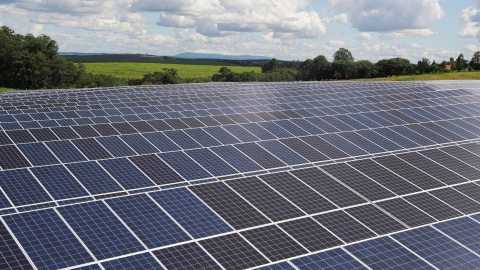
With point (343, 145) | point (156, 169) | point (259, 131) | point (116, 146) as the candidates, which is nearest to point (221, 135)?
point (259, 131)

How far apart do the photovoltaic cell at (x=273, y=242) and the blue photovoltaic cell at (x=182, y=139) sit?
34.8 ft

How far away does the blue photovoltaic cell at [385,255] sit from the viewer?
778 inches

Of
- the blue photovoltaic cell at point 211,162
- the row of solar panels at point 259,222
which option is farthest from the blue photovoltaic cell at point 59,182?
the blue photovoltaic cell at point 211,162

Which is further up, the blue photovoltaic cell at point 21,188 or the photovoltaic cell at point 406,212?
the blue photovoltaic cell at point 21,188

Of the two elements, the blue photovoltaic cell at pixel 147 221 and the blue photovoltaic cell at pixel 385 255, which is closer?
the blue photovoltaic cell at pixel 385 255

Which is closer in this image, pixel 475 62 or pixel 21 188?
pixel 21 188

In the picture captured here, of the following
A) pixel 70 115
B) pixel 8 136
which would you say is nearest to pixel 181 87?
pixel 70 115

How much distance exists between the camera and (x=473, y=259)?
20.8 metres

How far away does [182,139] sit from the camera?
3194 cm

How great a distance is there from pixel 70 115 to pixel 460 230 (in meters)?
28.0

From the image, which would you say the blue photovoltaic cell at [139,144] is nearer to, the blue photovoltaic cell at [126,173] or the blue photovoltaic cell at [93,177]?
the blue photovoltaic cell at [126,173]

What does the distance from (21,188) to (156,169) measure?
6948mm

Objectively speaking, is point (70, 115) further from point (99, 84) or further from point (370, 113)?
point (99, 84)

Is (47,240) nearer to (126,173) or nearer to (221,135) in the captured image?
(126,173)
